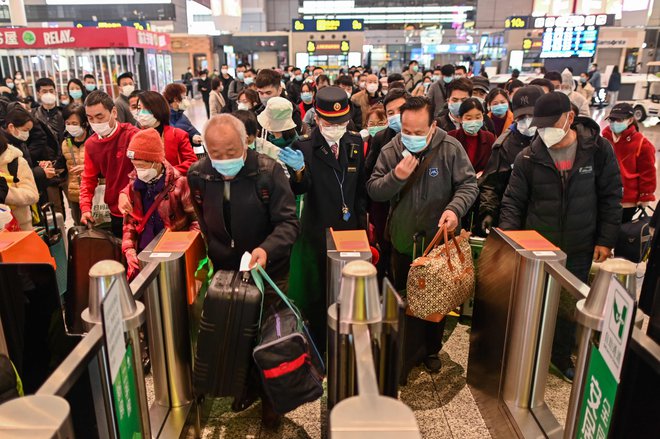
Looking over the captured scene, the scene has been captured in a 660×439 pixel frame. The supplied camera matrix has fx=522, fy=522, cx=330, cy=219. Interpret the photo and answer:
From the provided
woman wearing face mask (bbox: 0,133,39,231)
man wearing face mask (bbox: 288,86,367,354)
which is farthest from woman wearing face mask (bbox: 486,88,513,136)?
woman wearing face mask (bbox: 0,133,39,231)

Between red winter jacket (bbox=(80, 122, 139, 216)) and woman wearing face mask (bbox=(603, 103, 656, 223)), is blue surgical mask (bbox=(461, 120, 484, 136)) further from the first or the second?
red winter jacket (bbox=(80, 122, 139, 216))

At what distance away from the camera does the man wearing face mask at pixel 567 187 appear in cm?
292

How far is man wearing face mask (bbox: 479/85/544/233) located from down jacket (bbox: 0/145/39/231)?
10.6 feet

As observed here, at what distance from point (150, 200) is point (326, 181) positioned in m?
1.05

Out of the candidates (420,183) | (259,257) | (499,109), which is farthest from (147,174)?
(499,109)

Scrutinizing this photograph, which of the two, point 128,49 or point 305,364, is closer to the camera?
point 305,364

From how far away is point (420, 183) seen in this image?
3.04 m

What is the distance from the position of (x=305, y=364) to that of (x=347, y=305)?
2.52ft

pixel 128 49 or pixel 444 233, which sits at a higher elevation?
pixel 128 49

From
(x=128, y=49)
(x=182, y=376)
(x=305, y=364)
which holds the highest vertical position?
(x=128, y=49)

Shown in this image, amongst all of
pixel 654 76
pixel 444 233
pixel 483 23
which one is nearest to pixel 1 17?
pixel 444 233

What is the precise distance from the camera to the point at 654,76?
781 inches

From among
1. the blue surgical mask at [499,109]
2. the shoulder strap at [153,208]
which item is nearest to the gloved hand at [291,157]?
the shoulder strap at [153,208]

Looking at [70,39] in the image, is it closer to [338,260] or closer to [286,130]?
[286,130]
